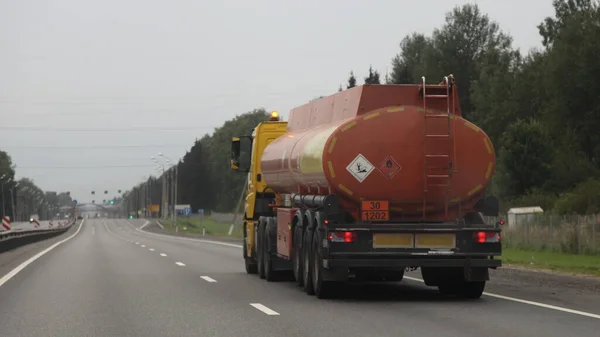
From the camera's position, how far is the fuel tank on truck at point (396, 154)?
1588 centimetres

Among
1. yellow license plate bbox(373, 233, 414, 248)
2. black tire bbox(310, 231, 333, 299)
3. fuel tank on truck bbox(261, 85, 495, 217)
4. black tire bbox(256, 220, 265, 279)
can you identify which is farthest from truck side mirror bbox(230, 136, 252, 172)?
yellow license plate bbox(373, 233, 414, 248)

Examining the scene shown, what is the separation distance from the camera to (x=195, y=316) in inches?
529

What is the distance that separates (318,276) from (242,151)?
27.9 ft

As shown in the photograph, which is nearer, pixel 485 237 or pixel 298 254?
pixel 485 237

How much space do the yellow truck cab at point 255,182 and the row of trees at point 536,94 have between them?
28.0 meters

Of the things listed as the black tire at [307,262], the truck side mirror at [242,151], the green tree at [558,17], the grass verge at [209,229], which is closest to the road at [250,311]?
the black tire at [307,262]

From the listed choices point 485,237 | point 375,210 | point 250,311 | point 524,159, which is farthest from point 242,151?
point 524,159

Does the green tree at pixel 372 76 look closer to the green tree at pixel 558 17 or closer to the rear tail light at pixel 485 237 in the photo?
the green tree at pixel 558 17

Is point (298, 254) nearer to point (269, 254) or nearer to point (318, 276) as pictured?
point (318, 276)

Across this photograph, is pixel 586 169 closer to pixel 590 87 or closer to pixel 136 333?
pixel 590 87

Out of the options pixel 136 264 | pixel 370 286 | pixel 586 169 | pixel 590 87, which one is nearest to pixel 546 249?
pixel 136 264

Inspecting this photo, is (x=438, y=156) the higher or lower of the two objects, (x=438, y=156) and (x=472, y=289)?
the higher

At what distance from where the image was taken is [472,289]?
53.8ft

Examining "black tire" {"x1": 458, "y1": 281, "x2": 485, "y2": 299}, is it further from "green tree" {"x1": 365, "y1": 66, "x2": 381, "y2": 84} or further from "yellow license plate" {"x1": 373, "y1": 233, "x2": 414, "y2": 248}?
"green tree" {"x1": 365, "y1": 66, "x2": 381, "y2": 84}
